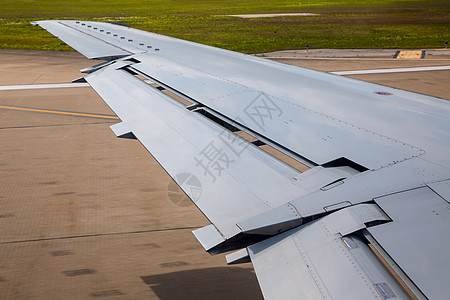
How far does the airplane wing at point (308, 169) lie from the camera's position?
246cm

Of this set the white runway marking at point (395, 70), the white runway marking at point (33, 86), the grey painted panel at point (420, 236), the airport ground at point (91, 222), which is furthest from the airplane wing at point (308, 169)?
→ the white runway marking at point (395, 70)

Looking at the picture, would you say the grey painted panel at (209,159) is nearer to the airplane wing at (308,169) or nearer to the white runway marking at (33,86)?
the airplane wing at (308,169)

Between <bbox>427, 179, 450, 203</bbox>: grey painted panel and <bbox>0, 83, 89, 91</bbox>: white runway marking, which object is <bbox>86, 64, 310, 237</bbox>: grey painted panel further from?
<bbox>0, 83, 89, 91</bbox>: white runway marking

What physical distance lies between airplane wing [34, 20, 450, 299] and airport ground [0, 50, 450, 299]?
6.33 feet

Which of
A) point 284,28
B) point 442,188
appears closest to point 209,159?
point 442,188

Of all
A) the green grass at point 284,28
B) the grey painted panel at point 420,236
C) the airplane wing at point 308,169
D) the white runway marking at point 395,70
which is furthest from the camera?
the green grass at point 284,28

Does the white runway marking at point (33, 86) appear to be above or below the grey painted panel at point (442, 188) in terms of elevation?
below

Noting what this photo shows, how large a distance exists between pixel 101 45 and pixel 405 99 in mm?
5230

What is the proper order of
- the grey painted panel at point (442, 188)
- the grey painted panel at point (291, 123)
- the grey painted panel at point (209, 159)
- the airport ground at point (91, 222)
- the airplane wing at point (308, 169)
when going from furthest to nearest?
the airport ground at point (91, 222), the grey painted panel at point (291, 123), the grey painted panel at point (209, 159), the grey painted panel at point (442, 188), the airplane wing at point (308, 169)

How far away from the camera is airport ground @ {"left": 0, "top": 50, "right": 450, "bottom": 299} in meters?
5.33

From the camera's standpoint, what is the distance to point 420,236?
2564 millimetres

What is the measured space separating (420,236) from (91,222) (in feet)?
17.2

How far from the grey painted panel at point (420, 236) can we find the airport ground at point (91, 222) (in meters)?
2.75

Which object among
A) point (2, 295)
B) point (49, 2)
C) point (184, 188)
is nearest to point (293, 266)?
point (184, 188)
